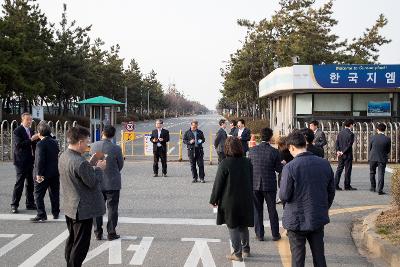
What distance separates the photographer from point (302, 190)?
4852 millimetres

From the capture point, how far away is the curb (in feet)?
20.5

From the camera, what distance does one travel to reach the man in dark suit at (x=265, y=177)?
7.32m

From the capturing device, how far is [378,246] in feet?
22.1

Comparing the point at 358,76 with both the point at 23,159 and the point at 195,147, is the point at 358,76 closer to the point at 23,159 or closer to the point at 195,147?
the point at 195,147

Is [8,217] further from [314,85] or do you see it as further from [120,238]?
[314,85]

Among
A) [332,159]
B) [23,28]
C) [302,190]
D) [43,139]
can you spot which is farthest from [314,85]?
[23,28]

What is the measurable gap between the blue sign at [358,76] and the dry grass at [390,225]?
16.2m

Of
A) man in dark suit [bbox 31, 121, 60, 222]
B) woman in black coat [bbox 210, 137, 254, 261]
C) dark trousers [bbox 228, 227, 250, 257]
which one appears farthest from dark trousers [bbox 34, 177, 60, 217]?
dark trousers [bbox 228, 227, 250, 257]

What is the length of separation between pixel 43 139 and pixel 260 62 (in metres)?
38.0

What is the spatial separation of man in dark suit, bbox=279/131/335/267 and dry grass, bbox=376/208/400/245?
2.34 m

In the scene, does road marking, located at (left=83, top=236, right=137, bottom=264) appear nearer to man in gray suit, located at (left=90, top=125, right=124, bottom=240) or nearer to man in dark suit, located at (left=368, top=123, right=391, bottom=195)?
man in gray suit, located at (left=90, top=125, right=124, bottom=240)

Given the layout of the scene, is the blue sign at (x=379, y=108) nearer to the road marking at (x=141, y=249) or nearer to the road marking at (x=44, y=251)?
the road marking at (x=141, y=249)

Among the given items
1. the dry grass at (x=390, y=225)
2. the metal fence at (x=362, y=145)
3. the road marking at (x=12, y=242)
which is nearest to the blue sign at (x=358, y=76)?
the metal fence at (x=362, y=145)

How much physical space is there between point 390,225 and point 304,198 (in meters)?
3.53
